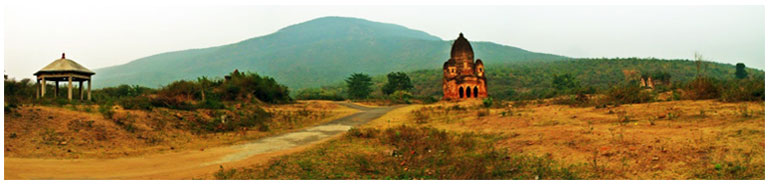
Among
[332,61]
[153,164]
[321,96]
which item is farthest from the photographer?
[332,61]

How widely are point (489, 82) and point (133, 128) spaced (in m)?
59.2

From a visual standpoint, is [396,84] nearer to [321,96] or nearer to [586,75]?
[321,96]

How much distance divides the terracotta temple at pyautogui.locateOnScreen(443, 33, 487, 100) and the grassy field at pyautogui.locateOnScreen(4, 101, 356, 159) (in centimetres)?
2365

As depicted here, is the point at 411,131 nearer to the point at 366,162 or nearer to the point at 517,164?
the point at 366,162

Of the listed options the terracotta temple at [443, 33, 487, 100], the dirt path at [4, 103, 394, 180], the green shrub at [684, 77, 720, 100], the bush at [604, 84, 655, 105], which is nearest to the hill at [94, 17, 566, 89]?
the terracotta temple at [443, 33, 487, 100]

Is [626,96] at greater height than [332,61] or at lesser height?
lesser

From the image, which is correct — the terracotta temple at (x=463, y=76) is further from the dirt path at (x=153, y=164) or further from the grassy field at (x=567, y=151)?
the dirt path at (x=153, y=164)

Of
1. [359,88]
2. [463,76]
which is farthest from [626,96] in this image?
[359,88]

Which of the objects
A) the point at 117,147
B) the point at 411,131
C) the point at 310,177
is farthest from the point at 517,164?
the point at 117,147

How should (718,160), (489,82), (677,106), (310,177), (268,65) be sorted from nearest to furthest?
(718,160) < (310,177) < (677,106) < (489,82) < (268,65)

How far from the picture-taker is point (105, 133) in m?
11.1

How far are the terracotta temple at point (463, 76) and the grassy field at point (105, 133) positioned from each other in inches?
931

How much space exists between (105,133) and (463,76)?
1159 inches

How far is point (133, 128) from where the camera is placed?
39.4 ft
